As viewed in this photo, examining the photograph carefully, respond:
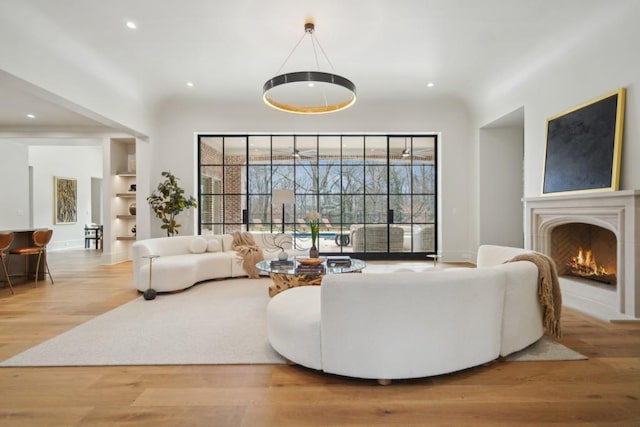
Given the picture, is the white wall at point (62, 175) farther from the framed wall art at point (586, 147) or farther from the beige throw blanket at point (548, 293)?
the framed wall art at point (586, 147)

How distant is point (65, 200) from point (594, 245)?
13079 mm

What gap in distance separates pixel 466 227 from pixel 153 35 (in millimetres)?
6641

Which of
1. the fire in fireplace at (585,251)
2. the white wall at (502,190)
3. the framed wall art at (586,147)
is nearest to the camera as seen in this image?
the framed wall art at (586,147)

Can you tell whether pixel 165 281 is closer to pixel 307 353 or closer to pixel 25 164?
pixel 307 353

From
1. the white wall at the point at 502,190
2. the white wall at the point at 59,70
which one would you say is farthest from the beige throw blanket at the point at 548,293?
the white wall at the point at 59,70

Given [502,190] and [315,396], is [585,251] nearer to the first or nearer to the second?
[502,190]

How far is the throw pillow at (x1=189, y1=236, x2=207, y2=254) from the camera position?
16.9 ft

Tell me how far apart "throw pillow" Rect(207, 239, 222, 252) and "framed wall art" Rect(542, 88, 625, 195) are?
5.17 m

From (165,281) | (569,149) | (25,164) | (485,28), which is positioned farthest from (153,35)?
(25,164)

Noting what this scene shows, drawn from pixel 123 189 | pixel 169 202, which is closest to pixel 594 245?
pixel 169 202

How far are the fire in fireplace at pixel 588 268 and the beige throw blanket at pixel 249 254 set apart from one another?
4622 mm

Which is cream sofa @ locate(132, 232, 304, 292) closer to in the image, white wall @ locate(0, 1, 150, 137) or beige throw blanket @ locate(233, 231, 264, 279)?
beige throw blanket @ locate(233, 231, 264, 279)

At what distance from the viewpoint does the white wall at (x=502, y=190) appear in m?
6.21

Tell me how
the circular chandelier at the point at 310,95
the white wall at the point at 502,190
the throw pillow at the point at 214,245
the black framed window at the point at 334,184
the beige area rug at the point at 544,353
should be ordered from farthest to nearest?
1. the black framed window at the point at 334,184
2. the white wall at the point at 502,190
3. the throw pillow at the point at 214,245
4. the circular chandelier at the point at 310,95
5. the beige area rug at the point at 544,353
